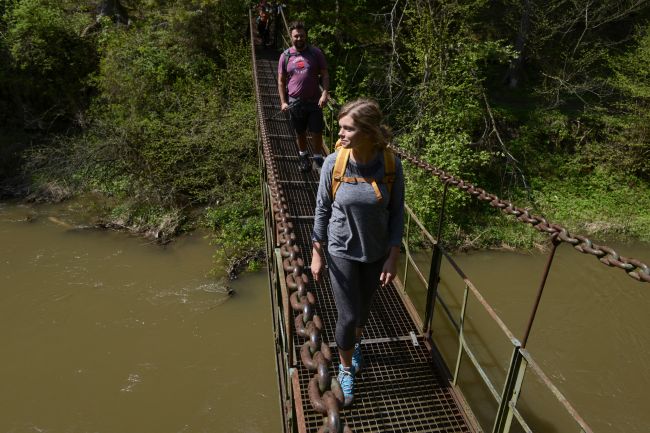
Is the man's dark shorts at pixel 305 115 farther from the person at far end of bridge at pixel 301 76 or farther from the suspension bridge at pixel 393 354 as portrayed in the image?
the suspension bridge at pixel 393 354

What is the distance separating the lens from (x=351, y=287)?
89.4 inches

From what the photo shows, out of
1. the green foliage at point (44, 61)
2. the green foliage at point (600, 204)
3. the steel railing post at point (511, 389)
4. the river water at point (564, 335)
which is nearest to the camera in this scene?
the steel railing post at point (511, 389)

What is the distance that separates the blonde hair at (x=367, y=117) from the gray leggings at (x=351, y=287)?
615mm

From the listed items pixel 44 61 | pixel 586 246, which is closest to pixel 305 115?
pixel 586 246

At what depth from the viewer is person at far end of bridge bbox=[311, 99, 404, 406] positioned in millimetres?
2006

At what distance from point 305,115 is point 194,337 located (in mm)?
3531

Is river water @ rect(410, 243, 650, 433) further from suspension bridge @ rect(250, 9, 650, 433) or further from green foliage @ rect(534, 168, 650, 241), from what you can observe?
suspension bridge @ rect(250, 9, 650, 433)

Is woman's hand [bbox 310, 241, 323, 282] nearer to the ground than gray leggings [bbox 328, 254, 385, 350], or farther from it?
farther from it

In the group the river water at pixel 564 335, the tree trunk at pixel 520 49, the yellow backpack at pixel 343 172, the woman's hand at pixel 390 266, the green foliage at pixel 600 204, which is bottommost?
the river water at pixel 564 335

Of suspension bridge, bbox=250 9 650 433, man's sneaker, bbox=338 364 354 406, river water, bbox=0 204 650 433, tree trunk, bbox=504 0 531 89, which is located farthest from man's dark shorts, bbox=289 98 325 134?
Result: tree trunk, bbox=504 0 531 89

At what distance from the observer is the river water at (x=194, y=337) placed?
17.4ft

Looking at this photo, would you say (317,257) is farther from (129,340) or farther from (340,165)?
(129,340)

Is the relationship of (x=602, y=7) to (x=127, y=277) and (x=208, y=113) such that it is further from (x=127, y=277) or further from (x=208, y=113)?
(x=127, y=277)

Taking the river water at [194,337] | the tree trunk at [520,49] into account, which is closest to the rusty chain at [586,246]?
the river water at [194,337]
